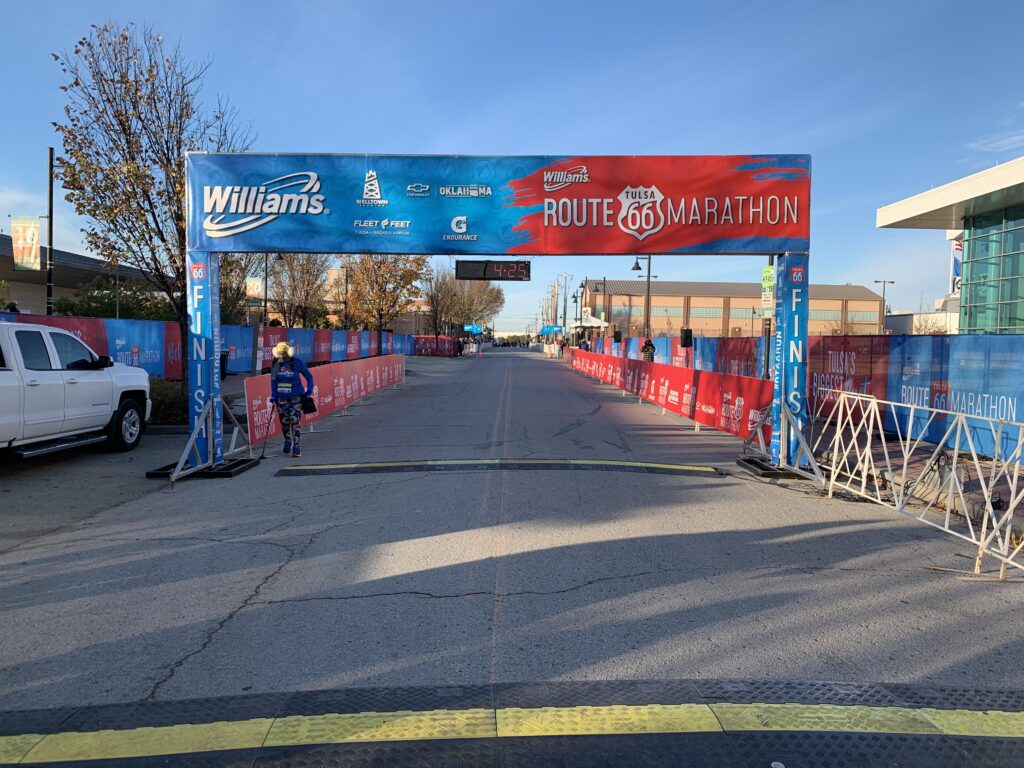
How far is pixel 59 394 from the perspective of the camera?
32.6ft

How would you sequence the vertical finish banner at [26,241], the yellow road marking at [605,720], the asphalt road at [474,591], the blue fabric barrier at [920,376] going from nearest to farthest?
1. the yellow road marking at [605,720]
2. the asphalt road at [474,591]
3. the blue fabric barrier at [920,376]
4. the vertical finish banner at [26,241]

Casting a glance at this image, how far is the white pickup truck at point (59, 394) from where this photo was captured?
30.1 ft

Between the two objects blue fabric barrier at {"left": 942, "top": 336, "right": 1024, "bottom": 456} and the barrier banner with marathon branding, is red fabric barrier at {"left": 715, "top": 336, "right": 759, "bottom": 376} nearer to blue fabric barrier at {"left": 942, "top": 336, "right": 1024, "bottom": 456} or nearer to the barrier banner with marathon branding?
blue fabric barrier at {"left": 942, "top": 336, "right": 1024, "bottom": 456}

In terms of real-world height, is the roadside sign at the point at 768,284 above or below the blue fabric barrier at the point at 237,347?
above

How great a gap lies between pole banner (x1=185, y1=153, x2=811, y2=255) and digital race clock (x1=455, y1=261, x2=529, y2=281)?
2160 mm

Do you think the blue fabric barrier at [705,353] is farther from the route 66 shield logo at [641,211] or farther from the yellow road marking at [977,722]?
the yellow road marking at [977,722]

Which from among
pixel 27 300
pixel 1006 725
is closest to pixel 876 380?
pixel 1006 725

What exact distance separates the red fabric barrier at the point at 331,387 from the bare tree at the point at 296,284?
1272 centimetres

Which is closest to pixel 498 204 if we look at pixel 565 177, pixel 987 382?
pixel 565 177

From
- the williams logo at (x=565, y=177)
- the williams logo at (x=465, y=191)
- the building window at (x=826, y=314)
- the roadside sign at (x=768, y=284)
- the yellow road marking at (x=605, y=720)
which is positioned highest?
the building window at (x=826, y=314)

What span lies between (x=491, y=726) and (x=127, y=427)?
1036 centimetres

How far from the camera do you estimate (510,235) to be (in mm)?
10789

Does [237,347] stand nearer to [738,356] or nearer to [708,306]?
[738,356]

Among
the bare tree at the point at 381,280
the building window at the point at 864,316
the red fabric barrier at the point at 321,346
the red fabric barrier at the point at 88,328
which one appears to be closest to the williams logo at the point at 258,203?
A: the red fabric barrier at the point at 88,328
